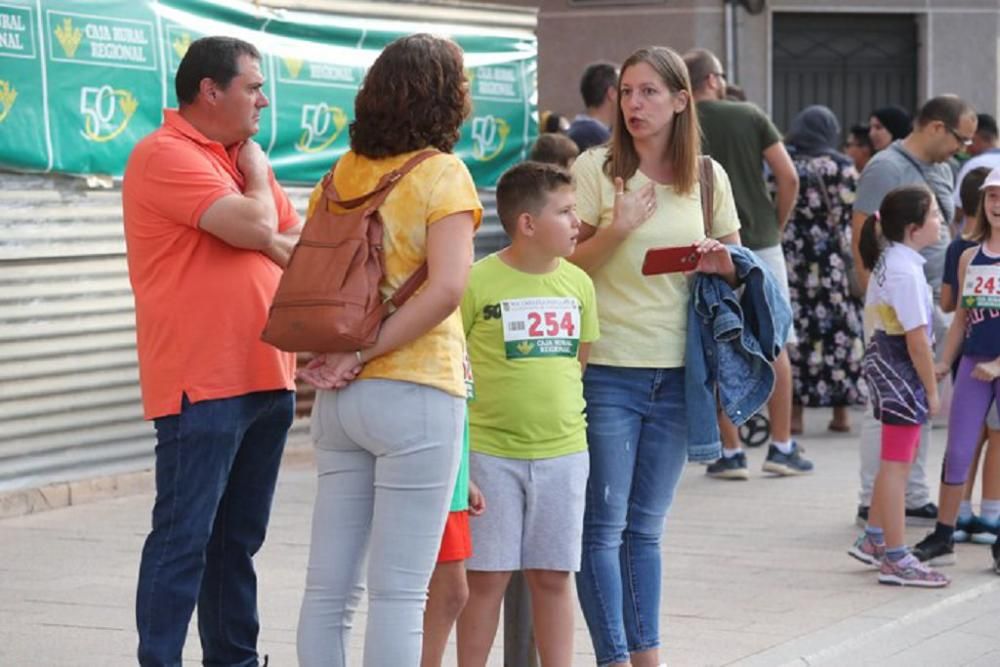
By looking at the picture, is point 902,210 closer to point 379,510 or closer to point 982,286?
point 982,286

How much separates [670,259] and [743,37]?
13526mm

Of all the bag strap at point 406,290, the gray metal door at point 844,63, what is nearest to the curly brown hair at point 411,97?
the bag strap at point 406,290

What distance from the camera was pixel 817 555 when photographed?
827cm

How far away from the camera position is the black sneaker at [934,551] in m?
8.05

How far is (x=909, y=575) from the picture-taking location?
25.1 feet

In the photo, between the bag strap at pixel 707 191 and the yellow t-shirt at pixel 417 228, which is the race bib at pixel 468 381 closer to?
the yellow t-shirt at pixel 417 228

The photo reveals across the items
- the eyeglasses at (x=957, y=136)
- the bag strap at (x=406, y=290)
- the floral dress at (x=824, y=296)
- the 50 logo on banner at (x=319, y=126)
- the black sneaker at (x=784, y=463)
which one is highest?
the 50 logo on banner at (x=319, y=126)

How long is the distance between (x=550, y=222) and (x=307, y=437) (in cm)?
542

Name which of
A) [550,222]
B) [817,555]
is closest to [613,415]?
[550,222]

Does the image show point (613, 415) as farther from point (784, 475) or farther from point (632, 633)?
point (784, 475)

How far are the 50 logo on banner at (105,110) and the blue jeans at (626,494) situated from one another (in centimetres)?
396

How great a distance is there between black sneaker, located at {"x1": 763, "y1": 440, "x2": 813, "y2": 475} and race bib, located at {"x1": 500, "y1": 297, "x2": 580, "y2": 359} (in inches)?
206

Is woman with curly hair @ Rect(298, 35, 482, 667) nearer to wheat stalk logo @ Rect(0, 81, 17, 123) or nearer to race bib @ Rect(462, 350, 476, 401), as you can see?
race bib @ Rect(462, 350, 476, 401)

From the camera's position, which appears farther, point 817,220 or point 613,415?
point 817,220
